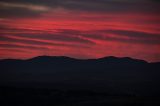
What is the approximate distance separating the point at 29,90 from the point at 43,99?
8.32 meters

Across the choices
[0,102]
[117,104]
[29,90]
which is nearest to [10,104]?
[0,102]

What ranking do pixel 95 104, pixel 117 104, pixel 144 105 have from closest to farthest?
pixel 144 105 < pixel 117 104 < pixel 95 104

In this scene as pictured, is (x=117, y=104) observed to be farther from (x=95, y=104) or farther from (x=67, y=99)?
(x=67, y=99)

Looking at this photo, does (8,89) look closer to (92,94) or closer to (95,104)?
(92,94)

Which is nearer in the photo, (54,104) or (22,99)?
(54,104)

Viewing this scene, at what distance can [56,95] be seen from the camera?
381ft

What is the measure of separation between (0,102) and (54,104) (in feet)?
48.2

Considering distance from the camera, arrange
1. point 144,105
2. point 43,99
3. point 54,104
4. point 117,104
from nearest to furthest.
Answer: point 144,105 < point 117,104 < point 54,104 < point 43,99

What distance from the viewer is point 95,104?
86.0 metres

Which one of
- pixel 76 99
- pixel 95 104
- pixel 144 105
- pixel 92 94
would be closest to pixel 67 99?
pixel 76 99

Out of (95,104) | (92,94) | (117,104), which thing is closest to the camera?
(117,104)

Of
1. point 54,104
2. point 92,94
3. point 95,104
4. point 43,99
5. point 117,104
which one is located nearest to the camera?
point 117,104

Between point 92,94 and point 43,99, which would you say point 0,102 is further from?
point 92,94

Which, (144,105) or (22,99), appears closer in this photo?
(144,105)
